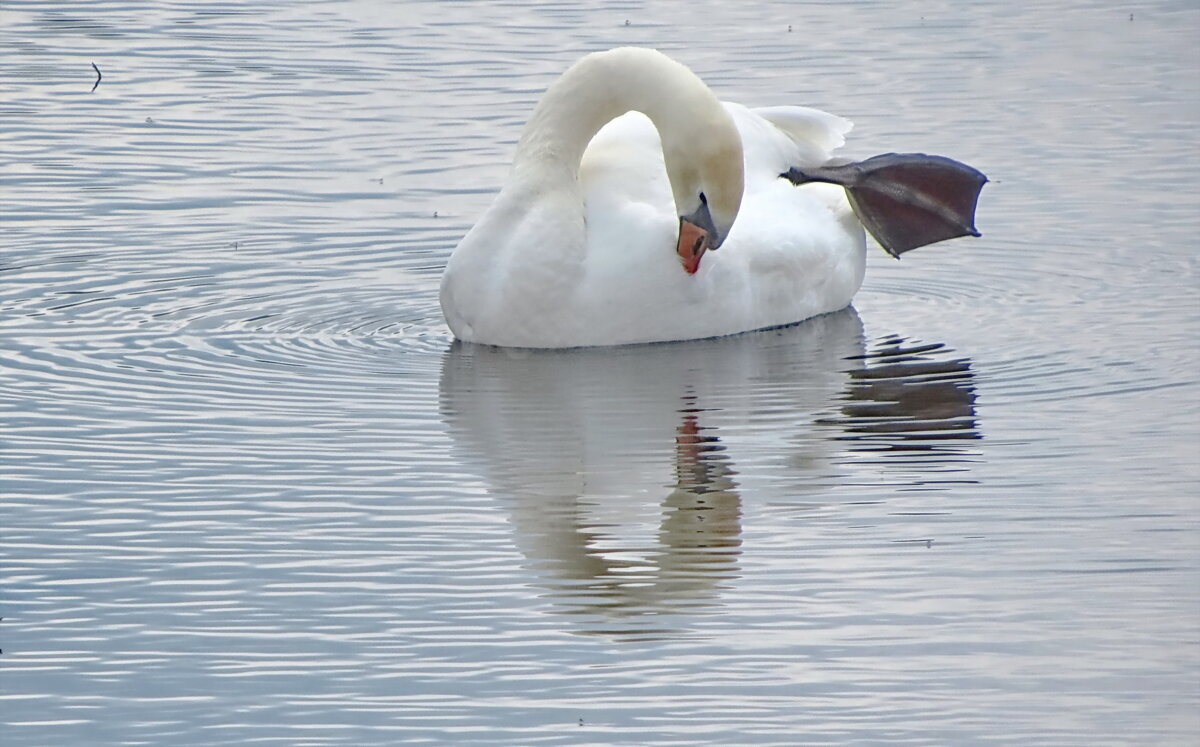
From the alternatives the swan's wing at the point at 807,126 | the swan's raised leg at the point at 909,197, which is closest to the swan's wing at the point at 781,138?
the swan's wing at the point at 807,126

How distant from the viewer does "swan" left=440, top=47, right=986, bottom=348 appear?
27.6ft

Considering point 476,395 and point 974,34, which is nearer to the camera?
point 476,395

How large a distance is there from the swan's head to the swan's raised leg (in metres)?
1.33

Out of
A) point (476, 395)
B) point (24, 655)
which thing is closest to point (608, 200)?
point (476, 395)

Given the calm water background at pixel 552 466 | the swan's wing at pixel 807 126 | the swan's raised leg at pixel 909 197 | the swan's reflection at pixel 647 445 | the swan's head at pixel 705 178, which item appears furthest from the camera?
the swan's wing at pixel 807 126

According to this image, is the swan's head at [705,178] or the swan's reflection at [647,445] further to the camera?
the swan's head at [705,178]

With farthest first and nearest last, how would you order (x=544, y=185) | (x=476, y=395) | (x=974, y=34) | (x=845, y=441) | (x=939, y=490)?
(x=974, y=34)
(x=544, y=185)
(x=476, y=395)
(x=845, y=441)
(x=939, y=490)

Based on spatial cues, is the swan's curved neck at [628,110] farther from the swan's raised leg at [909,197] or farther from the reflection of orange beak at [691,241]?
the swan's raised leg at [909,197]

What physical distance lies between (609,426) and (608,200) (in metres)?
1.49

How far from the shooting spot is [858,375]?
323 inches

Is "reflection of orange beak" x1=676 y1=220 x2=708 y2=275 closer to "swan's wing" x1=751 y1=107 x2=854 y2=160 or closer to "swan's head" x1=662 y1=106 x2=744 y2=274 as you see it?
"swan's head" x1=662 y1=106 x2=744 y2=274

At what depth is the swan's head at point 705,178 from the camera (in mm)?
8344

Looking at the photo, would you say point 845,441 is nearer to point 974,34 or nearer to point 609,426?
point 609,426

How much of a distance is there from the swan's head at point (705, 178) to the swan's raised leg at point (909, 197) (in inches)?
52.2
